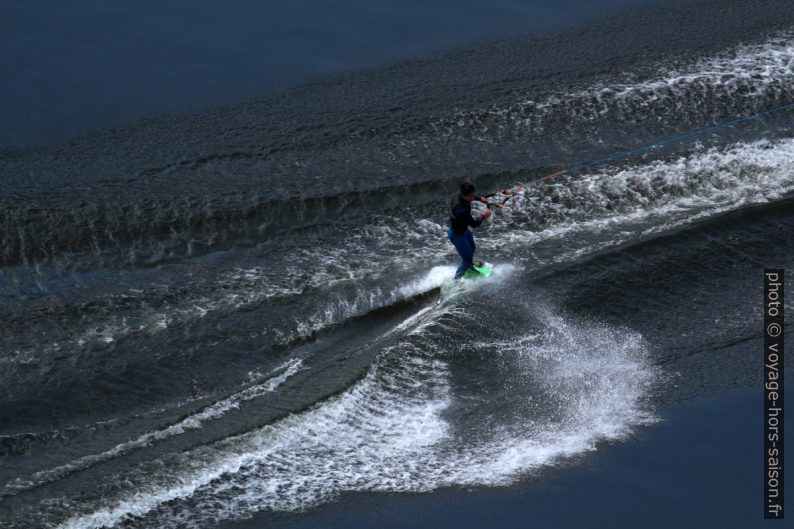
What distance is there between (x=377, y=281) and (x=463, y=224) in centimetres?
152

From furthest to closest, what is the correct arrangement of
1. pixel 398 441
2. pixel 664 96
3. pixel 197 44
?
pixel 197 44 → pixel 664 96 → pixel 398 441

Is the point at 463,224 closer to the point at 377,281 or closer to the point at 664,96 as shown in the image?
the point at 377,281

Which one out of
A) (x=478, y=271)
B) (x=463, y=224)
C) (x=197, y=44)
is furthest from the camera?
(x=197, y=44)

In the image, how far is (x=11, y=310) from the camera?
1355cm

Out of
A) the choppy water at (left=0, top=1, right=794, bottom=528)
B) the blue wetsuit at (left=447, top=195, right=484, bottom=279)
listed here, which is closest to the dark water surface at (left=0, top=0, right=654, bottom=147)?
the choppy water at (left=0, top=1, right=794, bottom=528)

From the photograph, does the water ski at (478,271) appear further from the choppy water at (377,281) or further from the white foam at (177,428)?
the white foam at (177,428)

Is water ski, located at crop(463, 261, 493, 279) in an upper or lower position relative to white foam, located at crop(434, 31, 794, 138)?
lower

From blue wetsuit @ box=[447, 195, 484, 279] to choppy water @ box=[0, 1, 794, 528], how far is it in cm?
43

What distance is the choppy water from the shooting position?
38.9 feet

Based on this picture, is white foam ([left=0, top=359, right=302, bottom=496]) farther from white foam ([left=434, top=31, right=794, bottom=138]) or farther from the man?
white foam ([left=434, top=31, right=794, bottom=138])

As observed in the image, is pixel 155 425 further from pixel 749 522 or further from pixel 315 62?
pixel 315 62

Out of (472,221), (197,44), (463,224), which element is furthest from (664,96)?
(197,44)

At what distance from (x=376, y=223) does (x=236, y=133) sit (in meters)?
3.58

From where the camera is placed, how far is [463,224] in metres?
14.8
